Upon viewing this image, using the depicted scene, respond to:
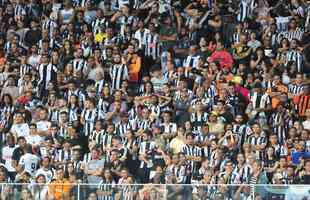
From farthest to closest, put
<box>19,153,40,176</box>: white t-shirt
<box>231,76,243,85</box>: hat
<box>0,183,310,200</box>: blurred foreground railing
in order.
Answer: <box>231,76,243,85</box>: hat < <box>19,153,40,176</box>: white t-shirt < <box>0,183,310,200</box>: blurred foreground railing

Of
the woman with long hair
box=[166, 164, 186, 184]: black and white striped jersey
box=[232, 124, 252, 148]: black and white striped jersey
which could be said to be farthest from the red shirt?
the woman with long hair

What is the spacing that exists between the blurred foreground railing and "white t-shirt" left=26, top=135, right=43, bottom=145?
7.84 ft

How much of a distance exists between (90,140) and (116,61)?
222cm

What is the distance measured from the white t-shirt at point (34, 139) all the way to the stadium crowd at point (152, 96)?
0.02m

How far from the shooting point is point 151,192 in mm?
17297

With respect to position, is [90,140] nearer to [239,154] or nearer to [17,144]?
[17,144]

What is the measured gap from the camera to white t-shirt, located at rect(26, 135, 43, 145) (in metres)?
20.0

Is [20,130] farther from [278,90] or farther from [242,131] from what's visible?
[278,90]

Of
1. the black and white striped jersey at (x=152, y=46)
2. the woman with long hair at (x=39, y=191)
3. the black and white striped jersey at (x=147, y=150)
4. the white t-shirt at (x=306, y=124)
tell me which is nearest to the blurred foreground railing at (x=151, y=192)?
the woman with long hair at (x=39, y=191)

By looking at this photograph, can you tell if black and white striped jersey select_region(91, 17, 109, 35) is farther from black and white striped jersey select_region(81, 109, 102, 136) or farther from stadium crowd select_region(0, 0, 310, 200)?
black and white striped jersey select_region(81, 109, 102, 136)

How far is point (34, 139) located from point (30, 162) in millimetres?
571

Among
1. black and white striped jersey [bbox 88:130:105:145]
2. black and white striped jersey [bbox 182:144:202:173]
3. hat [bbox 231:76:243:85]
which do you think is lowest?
black and white striped jersey [bbox 182:144:202:173]

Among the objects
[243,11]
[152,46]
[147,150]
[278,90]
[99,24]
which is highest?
[243,11]

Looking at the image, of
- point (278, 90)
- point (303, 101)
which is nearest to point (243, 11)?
point (278, 90)
